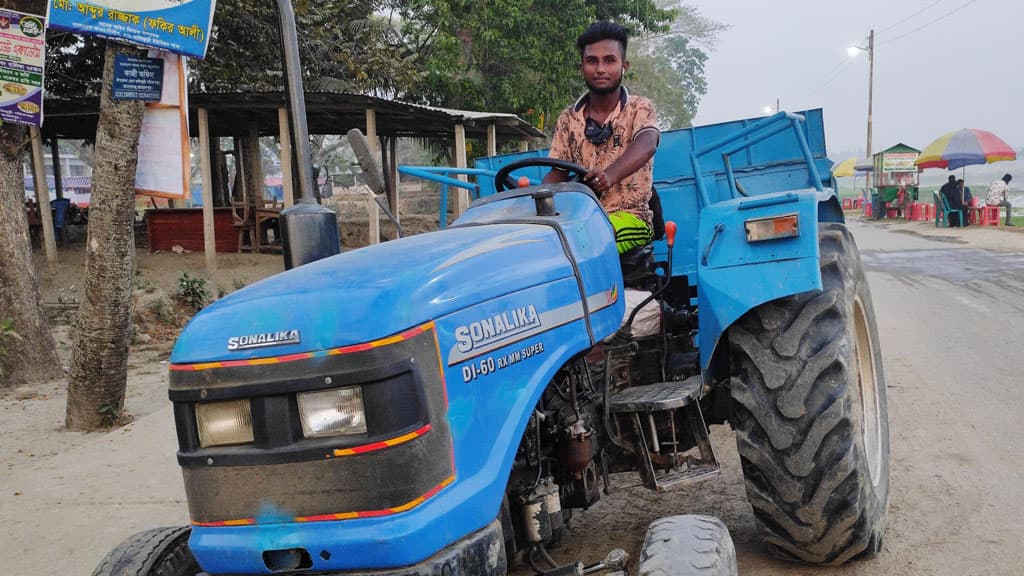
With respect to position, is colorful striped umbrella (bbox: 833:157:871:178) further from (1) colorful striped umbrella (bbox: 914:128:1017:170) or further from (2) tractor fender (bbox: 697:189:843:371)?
(2) tractor fender (bbox: 697:189:843:371)

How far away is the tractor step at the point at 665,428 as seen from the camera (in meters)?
3.00

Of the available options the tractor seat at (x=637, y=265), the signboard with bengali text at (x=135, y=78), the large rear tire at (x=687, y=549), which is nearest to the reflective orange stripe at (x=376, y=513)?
the large rear tire at (x=687, y=549)

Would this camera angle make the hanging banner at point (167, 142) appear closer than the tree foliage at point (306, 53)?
Yes

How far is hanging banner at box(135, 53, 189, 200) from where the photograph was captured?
279 inches

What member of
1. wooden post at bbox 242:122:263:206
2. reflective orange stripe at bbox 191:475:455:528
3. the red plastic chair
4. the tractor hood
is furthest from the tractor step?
the red plastic chair

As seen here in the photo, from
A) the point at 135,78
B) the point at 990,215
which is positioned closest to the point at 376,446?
the point at 135,78

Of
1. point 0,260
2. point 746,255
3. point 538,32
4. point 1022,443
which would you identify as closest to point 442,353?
point 746,255

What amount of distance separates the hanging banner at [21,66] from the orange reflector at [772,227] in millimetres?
6181

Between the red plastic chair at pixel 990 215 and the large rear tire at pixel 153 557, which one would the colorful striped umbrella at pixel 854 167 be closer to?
the red plastic chair at pixel 990 215

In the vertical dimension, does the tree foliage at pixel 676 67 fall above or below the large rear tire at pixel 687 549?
above

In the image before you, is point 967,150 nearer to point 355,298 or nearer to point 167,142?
point 167,142

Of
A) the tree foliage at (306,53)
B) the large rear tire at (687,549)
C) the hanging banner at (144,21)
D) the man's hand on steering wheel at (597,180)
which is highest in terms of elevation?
the tree foliage at (306,53)

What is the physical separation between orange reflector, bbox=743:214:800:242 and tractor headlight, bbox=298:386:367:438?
5.92 ft

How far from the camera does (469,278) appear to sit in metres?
2.35
